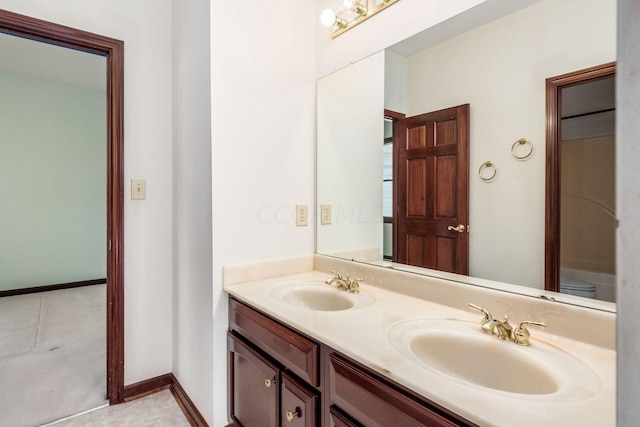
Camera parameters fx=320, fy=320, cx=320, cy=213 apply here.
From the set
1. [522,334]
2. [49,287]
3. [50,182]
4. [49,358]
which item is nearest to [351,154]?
[522,334]

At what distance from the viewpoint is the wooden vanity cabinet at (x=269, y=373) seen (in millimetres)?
1004

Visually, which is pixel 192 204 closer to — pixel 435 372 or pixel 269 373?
pixel 269 373

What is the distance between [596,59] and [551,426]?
3.14 ft

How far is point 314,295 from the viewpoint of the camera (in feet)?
4.92

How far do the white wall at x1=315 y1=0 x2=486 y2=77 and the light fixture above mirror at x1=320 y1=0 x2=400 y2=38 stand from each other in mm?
22

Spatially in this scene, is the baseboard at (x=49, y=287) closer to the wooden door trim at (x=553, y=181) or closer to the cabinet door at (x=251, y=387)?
the cabinet door at (x=251, y=387)

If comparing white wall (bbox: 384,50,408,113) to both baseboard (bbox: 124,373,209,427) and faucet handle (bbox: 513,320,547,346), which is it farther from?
baseboard (bbox: 124,373,209,427)

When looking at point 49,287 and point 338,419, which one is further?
point 49,287

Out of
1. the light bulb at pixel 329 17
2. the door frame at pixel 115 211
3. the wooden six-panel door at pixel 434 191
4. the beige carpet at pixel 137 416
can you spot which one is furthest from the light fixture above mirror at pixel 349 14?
the beige carpet at pixel 137 416

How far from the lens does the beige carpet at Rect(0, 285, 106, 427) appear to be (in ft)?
5.79

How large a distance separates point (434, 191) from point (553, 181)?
16.0 inches

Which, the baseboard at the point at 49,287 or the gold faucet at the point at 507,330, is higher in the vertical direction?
the gold faucet at the point at 507,330

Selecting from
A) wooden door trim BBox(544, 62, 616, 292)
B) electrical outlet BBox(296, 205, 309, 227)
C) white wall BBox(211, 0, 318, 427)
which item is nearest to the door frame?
white wall BBox(211, 0, 318, 427)

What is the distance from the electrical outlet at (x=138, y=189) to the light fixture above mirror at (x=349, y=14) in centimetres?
136
